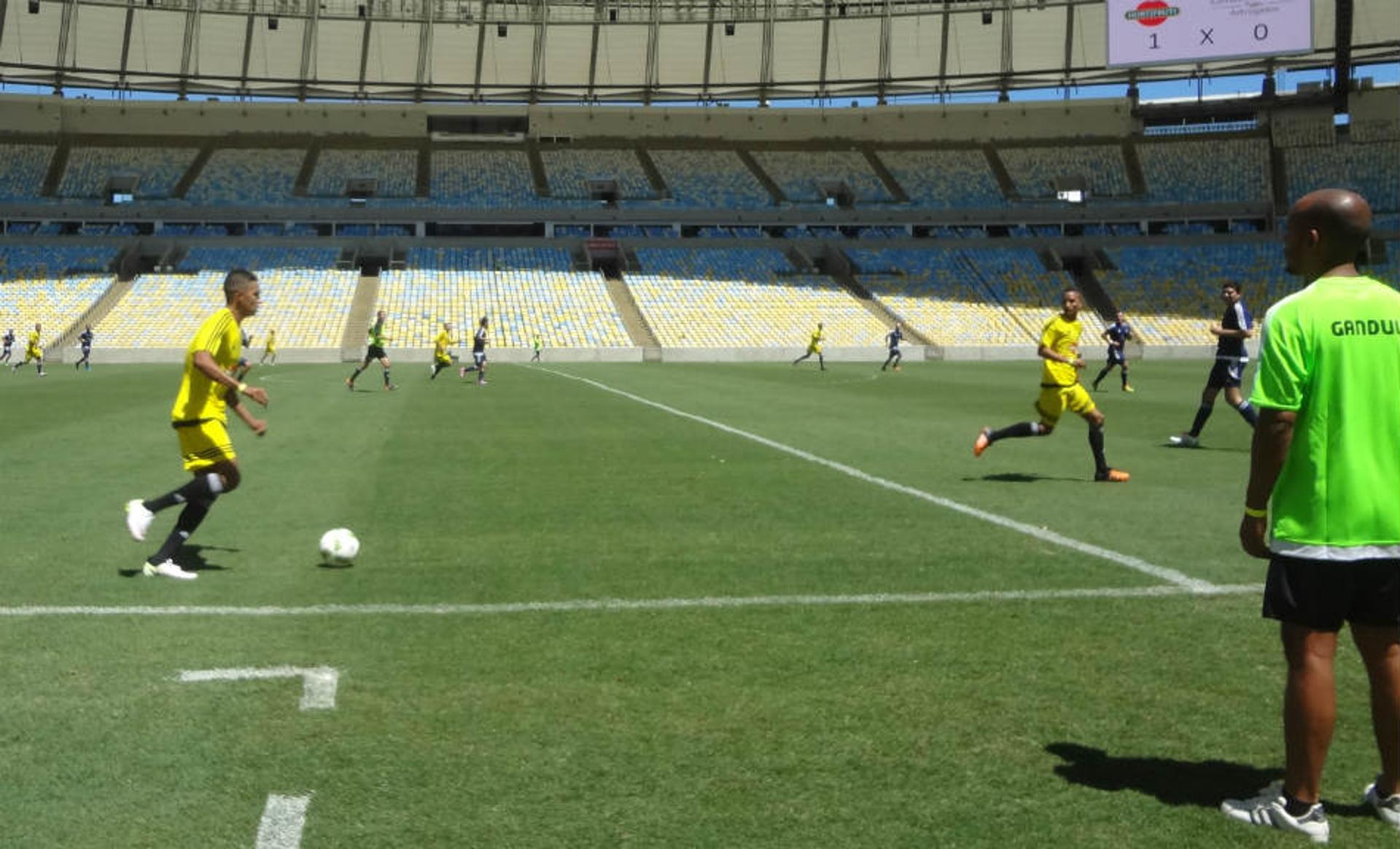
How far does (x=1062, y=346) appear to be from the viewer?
12.4 m

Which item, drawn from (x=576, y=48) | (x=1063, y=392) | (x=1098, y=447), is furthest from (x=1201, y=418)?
(x=576, y=48)

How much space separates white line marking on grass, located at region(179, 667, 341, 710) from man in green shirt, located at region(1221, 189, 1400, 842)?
138 inches

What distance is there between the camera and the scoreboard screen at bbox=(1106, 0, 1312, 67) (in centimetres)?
5112

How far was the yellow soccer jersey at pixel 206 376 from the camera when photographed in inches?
313

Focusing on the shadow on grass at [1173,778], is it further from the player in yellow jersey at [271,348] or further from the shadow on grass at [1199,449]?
the player in yellow jersey at [271,348]

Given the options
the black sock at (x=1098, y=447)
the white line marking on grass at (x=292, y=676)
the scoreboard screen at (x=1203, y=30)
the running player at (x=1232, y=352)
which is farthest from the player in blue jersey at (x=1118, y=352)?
the scoreboard screen at (x=1203, y=30)

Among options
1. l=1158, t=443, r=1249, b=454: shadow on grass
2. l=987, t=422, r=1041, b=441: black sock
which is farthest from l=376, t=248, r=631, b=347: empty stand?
l=987, t=422, r=1041, b=441: black sock

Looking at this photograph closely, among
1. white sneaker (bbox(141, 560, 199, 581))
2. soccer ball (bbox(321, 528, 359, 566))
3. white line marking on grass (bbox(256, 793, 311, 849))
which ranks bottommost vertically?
white line marking on grass (bbox(256, 793, 311, 849))

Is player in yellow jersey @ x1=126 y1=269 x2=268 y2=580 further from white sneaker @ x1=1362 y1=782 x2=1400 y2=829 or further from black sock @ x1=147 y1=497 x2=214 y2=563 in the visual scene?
white sneaker @ x1=1362 y1=782 x2=1400 y2=829

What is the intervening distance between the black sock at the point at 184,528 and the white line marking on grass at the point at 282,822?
4393 mm

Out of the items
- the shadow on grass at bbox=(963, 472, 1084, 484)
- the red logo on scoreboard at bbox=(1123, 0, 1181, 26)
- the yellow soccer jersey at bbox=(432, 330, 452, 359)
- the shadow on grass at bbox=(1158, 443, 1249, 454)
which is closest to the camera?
the shadow on grass at bbox=(963, 472, 1084, 484)

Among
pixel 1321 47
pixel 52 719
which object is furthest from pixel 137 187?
pixel 52 719

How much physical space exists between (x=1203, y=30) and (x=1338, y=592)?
54.4m

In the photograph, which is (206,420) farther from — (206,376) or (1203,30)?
(1203,30)
